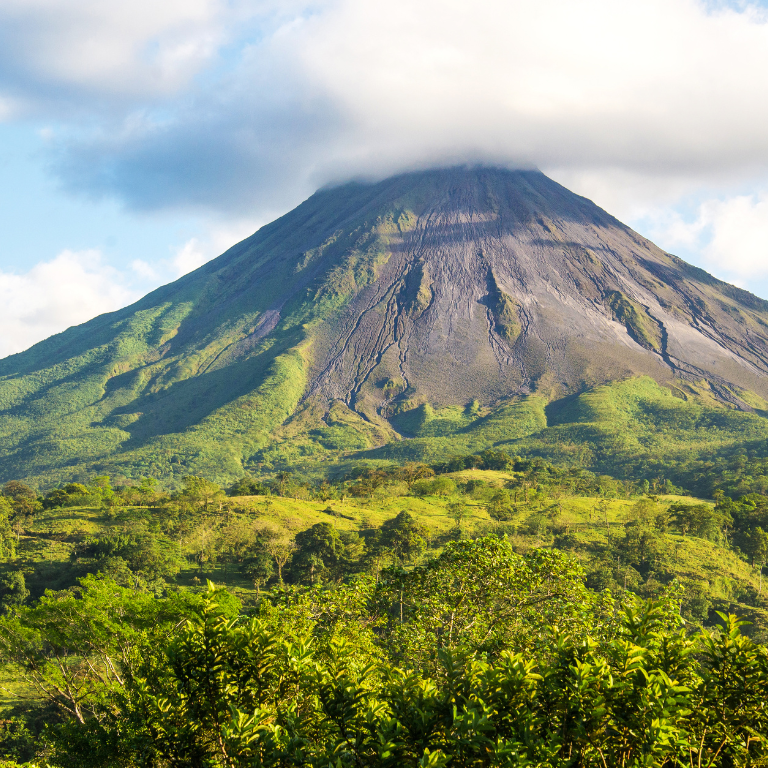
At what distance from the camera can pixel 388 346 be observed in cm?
15988

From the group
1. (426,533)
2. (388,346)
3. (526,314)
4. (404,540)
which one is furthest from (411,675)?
(526,314)

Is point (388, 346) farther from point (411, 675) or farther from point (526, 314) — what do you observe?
point (411, 675)

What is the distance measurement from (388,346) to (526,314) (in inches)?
1454

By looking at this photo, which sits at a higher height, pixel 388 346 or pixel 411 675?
pixel 388 346

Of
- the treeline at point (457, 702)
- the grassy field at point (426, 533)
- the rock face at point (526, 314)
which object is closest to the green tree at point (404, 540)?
the grassy field at point (426, 533)

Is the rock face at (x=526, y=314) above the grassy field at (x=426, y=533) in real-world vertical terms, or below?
above

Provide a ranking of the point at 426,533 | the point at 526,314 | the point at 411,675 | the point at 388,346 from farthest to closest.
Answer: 1. the point at 526,314
2. the point at 388,346
3. the point at 426,533
4. the point at 411,675

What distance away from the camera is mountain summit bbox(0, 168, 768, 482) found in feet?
437

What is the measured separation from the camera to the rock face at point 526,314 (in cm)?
14688

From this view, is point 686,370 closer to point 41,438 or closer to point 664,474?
point 664,474

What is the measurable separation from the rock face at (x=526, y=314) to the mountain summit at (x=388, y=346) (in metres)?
0.53

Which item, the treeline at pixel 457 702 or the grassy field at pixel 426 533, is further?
the grassy field at pixel 426 533

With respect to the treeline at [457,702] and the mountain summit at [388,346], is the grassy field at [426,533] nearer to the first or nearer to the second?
the treeline at [457,702]

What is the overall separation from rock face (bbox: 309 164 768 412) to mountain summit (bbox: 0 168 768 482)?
53cm
